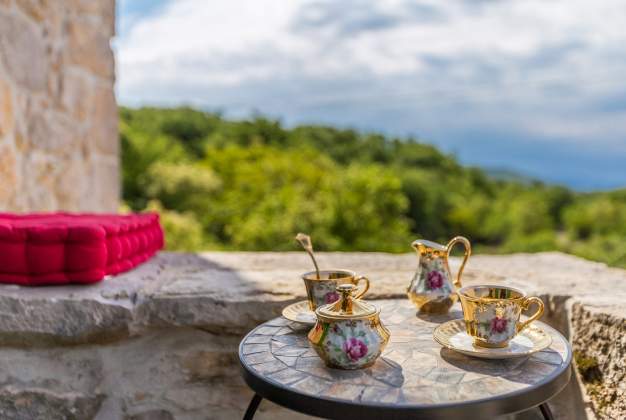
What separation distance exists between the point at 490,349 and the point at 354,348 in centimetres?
27

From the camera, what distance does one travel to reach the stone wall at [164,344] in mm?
1411

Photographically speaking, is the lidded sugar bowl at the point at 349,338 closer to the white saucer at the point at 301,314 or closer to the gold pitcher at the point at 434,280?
Answer: the white saucer at the point at 301,314

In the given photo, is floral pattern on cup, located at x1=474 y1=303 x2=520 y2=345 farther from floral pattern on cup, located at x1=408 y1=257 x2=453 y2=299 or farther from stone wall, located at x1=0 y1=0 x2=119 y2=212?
stone wall, located at x1=0 y1=0 x2=119 y2=212

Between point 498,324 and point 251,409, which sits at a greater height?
point 498,324

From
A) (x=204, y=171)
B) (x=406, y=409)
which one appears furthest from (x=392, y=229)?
(x=406, y=409)

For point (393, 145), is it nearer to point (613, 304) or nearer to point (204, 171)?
point (204, 171)

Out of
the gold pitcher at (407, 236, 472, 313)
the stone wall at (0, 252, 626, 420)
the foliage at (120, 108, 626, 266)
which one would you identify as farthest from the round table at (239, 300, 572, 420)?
the foliage at (120, 108, 626, 266)

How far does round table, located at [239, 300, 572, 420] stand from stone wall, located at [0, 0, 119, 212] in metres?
1.28

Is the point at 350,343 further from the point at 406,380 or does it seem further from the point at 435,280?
the point at 435,280

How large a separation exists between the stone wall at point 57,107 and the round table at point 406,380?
1277 mm

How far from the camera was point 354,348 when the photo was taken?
1001mm

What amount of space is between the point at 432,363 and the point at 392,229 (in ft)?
30.8

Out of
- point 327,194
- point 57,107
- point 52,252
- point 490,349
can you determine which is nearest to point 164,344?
point 52,252

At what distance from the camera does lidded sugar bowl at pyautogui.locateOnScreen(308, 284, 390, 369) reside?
3.29 feet
